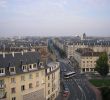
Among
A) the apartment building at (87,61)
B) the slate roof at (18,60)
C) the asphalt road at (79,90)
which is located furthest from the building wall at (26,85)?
the apartment building at (87,61)

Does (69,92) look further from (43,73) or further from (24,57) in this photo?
(24,57)

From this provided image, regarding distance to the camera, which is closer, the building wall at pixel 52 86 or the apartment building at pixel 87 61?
the building wall at pixel 52 86

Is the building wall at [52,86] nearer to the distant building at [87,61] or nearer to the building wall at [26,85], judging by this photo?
the building wall at [26,85]

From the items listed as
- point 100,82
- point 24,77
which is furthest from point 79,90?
point 24,77

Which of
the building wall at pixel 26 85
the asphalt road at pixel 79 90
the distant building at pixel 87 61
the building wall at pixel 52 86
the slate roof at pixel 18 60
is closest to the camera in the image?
the building wall at pixel 26 85

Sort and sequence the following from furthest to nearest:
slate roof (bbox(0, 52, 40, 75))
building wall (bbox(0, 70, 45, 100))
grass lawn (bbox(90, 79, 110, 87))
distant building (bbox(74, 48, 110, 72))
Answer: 1. distant building (bbox(74, 48, 110, 72))
2. grass lawn (bbox(90, 79, 110, 87))
3. slate roof (bbox(0, 52, 40, 75))
4. building wall (bbox(0, 70, 45, 100))

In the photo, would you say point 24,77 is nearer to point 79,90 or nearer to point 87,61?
point 79,90

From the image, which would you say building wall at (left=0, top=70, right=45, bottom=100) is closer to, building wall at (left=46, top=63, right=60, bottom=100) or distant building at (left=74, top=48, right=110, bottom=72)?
building wall at (left=46, top=63, right=60, bottom=100)

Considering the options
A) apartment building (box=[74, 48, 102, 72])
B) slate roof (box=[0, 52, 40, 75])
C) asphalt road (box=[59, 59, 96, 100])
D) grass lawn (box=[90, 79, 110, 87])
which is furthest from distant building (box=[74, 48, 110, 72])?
slate roof (box=[0, 52, 40, 75])

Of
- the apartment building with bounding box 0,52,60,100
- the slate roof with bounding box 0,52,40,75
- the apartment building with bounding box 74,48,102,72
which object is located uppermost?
the slate roof with bounding box 0,52,40,75
